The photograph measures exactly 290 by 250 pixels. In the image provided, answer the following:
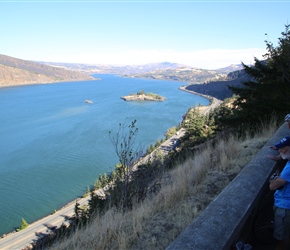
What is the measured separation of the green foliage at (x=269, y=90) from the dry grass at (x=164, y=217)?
4.83 m

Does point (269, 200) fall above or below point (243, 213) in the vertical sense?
below

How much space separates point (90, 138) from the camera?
5066 cm

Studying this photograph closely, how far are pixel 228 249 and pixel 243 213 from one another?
331mm

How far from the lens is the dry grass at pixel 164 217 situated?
2.51 metres

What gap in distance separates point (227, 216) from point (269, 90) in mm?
8669

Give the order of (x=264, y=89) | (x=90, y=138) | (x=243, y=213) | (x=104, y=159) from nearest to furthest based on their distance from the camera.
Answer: (x=243, y=213) → (x=264, y=89) → (x=104, y=159) → (x=90, y=138)

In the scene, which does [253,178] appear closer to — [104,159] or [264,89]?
[264,89]

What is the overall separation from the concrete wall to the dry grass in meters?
0.63

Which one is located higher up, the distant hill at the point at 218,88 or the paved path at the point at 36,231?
the distant hill at the point at 218,88

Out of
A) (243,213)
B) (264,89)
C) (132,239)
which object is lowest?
(132,239)

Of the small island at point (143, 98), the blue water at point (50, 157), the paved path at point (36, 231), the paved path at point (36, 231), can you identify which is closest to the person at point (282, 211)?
the blue water at point (50, 157)

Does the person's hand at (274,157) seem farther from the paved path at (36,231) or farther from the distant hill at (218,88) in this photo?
the distant hill at (218,88)

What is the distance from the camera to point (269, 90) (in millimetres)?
9312

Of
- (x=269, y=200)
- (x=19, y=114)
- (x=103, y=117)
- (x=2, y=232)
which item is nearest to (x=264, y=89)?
(x=269, y=200)
